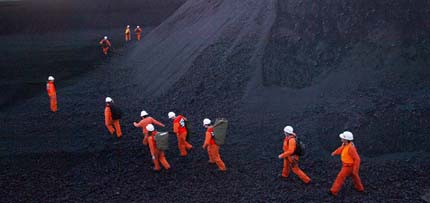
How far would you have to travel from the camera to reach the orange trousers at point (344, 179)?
27.9 feet

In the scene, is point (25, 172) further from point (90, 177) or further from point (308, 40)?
point (308, 40)

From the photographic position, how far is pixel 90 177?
10.4 m

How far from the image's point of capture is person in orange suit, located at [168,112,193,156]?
431 inches

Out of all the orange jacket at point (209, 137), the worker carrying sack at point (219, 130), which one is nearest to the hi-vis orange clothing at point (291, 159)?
the worker carrying sack at point (219, 130)

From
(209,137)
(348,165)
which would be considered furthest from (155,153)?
(348,165)

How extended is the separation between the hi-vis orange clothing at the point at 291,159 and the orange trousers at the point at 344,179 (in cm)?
75

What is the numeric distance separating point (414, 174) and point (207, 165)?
16.7ft

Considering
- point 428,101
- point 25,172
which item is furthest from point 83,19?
point 428,101

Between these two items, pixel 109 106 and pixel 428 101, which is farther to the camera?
pixel 109 106

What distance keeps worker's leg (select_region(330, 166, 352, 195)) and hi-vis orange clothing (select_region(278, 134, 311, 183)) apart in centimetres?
73

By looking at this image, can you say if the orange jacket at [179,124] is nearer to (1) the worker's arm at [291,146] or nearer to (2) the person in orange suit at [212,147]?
(2) the person in orange suit at [212,147]

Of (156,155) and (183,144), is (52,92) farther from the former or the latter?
(156,155)

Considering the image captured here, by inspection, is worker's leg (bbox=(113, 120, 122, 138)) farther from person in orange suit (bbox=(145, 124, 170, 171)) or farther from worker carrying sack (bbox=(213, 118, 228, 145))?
worker carrying sack (bbox=(213, 118, 228, 145))

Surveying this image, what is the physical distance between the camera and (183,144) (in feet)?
36.8
